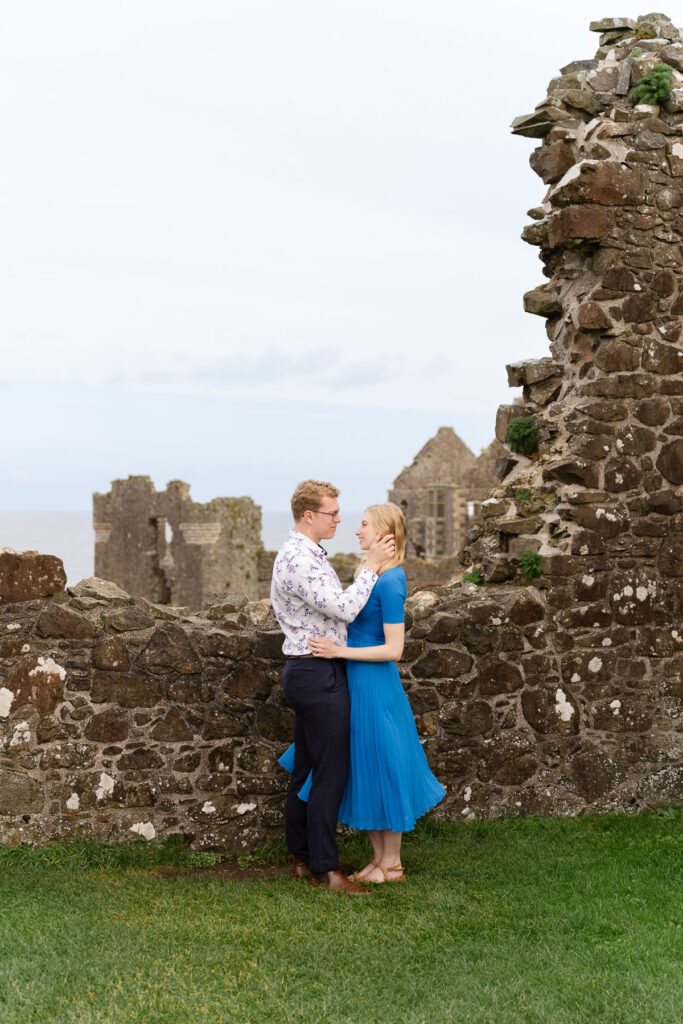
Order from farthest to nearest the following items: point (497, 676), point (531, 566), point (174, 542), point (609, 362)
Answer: point (174, 542) < point (609, 362) < point (531, 566) < point (497, 676)

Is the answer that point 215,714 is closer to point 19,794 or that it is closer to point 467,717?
point 19,794

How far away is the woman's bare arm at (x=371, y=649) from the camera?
204 inches

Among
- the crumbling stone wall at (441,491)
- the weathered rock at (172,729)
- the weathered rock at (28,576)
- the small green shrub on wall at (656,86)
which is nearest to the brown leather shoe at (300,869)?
A: the weathered rock at (172,729)

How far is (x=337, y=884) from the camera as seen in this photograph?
5.21m

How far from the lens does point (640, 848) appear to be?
6184 millimetres

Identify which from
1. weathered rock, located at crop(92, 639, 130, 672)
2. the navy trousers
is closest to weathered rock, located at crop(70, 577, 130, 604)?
weathered rock, located at crop(92, 639, 130, 672)

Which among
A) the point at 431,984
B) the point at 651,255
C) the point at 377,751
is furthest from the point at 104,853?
the point at 651,255

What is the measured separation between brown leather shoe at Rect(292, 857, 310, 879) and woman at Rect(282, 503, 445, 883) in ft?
0.98

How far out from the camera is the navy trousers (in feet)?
17.1

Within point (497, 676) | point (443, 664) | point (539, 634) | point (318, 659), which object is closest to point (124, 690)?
point (318, 659)

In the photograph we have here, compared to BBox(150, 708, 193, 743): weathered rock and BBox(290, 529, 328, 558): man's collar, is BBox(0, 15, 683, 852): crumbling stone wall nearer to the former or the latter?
BBox(150, 708, 193, 743): weathered rock

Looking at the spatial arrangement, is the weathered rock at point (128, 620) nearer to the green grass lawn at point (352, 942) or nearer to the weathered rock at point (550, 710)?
the green grass lawn at point (352, 942)

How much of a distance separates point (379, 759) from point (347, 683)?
436mm

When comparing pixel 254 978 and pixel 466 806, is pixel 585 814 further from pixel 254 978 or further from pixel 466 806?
pixel 254 978
